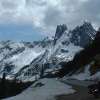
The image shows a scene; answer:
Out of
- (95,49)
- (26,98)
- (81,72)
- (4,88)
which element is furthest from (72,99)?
(95,49)

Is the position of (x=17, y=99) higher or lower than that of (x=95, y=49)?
lower

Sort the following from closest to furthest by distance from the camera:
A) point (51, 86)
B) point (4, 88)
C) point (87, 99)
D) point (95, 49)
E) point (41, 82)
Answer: point (87, 99) < point (51, 86) < point (41, 82) < point (4, 88) < point (95, 49)

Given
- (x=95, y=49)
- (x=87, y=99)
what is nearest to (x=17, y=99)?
(x=87, y=99)

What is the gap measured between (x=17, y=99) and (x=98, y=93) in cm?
810

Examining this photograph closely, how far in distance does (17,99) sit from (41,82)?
15.9 m

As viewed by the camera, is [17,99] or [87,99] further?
[17,99]

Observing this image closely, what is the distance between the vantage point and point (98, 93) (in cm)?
3869

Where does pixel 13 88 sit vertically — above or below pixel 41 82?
above

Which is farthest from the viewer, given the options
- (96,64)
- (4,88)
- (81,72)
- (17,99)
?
(4,88)

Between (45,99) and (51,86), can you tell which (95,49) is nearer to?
(51,86)

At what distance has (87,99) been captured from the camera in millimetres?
37844

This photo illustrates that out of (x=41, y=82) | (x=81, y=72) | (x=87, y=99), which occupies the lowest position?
(x=87, y=99)

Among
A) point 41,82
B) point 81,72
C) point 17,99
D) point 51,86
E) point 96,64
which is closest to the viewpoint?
point 17,99

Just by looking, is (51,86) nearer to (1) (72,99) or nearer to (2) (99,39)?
(1) (72,99)
